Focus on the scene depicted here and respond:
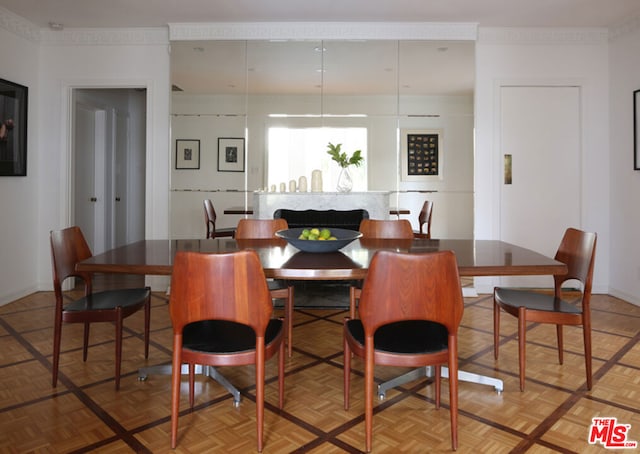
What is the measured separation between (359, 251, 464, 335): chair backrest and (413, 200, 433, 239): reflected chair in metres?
3.09

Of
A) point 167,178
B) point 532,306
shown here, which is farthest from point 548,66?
point 167,178

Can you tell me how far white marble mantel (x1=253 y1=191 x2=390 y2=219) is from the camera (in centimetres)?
484

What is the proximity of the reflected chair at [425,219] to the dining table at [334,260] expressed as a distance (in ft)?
6.55

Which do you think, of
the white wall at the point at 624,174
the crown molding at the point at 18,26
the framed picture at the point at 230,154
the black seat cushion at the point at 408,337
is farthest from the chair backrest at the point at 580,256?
the crown molding at the point at 18,26

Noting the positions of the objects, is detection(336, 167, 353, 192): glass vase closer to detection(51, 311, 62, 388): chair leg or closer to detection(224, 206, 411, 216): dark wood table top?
detection(224, 206, 411, 216): dark wood table top

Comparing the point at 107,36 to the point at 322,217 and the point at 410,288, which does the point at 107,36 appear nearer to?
the point at 322,217

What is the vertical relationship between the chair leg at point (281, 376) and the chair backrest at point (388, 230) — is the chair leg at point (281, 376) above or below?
below

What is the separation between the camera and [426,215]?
479 centimetres

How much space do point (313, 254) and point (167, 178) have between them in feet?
10.0

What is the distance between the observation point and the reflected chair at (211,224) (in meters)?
4.62

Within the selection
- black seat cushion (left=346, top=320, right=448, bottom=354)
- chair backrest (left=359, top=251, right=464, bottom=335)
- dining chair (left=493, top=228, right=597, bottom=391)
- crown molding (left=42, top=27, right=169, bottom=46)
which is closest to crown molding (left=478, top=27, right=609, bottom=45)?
dining chair (left=493, top=228, right=597, bottom=391)

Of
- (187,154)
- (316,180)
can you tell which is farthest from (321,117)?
(187,154)

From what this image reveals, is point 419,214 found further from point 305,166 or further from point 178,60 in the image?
point 178,60

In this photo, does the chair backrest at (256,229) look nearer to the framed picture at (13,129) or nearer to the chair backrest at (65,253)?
the chair backrest at (65,253)
